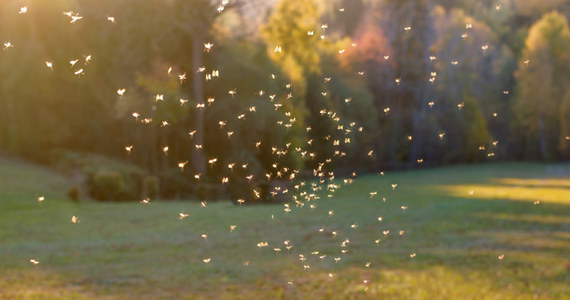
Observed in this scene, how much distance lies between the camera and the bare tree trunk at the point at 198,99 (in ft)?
99.5

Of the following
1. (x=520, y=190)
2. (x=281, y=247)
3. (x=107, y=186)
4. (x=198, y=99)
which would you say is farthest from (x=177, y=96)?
(x=520, y=190)

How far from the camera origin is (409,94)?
5772 centimetres

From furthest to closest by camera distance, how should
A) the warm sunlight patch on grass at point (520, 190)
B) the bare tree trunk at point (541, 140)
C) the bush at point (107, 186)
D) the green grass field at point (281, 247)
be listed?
the bare tree trunk at point (541, 140) < the warm sunlight patch on grass at point (520, 190) < the bush at point (107, 186) < the green grass field at point (281, 247)

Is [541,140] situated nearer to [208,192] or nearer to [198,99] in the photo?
[198,99]

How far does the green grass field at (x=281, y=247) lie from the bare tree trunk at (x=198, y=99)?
503 cm

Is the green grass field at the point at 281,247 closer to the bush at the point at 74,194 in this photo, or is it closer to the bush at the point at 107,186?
the bush at the point at 74,194

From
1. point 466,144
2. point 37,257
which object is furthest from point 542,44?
point 37,257

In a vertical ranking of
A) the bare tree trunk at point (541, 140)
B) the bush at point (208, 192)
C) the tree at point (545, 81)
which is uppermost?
the tree at point (545, 81)

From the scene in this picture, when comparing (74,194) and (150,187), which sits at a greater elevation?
(150,187)

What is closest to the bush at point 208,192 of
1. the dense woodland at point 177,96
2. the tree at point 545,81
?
the dense woodland at point 177,96

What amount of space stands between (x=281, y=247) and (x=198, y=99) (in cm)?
1505

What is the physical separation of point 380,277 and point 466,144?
1782 inches

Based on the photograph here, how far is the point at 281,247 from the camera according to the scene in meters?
16.6

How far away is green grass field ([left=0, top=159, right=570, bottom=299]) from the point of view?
39.7 feet
